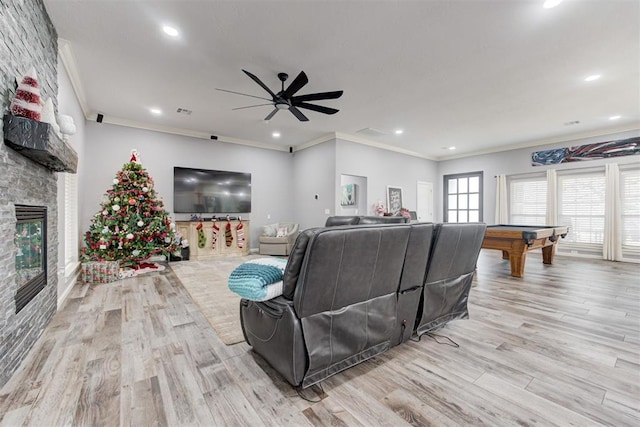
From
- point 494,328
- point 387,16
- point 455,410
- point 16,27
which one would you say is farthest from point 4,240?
point 494,328

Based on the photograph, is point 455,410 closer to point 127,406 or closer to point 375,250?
point 375,250

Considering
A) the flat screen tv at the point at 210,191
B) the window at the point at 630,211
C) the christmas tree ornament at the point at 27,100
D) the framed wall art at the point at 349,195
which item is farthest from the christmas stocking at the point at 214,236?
the window at the point at 630,211

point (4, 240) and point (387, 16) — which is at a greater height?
point (387, 16)

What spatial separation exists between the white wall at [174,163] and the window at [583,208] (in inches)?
255

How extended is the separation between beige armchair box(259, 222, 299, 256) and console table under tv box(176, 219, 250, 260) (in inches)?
16.0

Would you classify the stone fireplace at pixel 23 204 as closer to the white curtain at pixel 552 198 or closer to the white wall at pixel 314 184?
the white wall at pixel 314 184

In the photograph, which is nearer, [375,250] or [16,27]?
[375,250]

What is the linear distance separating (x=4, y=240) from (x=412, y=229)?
101 inches

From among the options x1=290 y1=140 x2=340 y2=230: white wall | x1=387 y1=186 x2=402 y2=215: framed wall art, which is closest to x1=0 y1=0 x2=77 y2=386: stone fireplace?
x1=290 y1=140 x2=340 y2=230: white wall

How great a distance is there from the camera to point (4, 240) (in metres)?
1.71

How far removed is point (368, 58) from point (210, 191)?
176 inches

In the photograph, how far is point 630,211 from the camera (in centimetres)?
565

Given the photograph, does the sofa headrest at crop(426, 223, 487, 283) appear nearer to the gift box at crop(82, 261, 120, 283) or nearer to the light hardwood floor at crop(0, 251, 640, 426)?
the light hardwood floor at crop(0, 251, 640, 426)

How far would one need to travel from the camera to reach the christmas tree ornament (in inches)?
70.3
